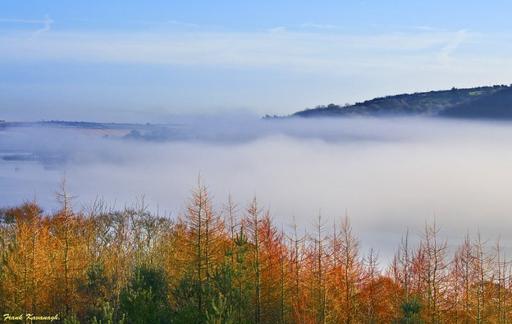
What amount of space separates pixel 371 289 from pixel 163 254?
13140 millimetres

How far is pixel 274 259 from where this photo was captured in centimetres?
4028

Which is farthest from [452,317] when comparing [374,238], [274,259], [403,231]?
[403,231]

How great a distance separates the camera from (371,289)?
135 feet

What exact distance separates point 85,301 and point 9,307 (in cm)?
370

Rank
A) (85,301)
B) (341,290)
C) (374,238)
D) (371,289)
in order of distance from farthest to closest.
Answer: (374,238), (371,289), (341,290), (85,301)

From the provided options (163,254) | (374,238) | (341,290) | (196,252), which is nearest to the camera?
(196,252)

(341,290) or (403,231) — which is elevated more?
(341,290)

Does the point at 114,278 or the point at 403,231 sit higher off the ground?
the point at 114,278

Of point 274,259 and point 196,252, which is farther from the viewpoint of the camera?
point 274,259

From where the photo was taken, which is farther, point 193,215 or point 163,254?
point 163,254

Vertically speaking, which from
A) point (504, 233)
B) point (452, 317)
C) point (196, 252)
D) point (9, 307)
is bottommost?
point (504, 233)

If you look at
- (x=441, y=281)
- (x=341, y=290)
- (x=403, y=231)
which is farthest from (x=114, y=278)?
(x=403, y=231)

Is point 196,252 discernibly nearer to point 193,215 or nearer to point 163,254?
point 193,215

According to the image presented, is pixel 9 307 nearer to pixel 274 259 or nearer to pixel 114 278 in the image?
pixel 114 278
